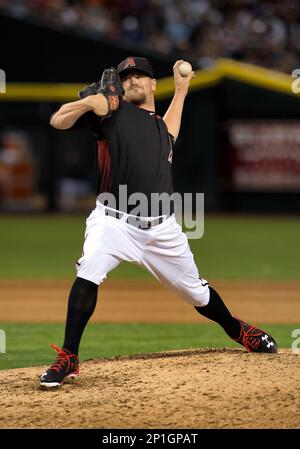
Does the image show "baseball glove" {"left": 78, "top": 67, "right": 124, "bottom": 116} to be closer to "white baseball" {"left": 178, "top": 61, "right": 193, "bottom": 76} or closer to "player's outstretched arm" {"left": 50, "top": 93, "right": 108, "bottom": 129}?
"player's outstretched arm" {"left": 50, "top": 93, "right": 108, "bottom": 129}

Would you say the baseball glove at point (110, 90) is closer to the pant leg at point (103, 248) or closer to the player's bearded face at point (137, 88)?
the player's bearded face at point (137, 88)

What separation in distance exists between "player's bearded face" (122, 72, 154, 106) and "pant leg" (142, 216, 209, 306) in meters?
0.72

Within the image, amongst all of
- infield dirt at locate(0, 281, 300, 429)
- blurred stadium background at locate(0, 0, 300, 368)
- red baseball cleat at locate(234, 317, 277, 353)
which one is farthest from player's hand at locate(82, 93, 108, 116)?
blurred stadium background at locate(0, 0, 300, 368)

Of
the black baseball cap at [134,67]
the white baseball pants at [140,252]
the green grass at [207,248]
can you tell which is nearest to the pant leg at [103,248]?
the white baseball pants at [140,252]

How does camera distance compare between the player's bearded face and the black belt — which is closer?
the black belt

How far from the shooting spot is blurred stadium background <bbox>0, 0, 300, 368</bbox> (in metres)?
21.7

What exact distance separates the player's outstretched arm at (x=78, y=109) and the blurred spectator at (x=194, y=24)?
655 inches

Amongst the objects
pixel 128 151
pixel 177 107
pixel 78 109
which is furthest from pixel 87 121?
pixel 177 107

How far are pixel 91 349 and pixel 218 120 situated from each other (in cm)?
1592

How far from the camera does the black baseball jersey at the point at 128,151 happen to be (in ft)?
17.4

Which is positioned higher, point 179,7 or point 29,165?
point 179,7

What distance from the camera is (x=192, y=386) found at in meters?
5.09

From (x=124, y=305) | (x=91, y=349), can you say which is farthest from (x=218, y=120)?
(x=91, y=349)

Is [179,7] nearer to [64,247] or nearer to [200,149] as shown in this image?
[200,149]
